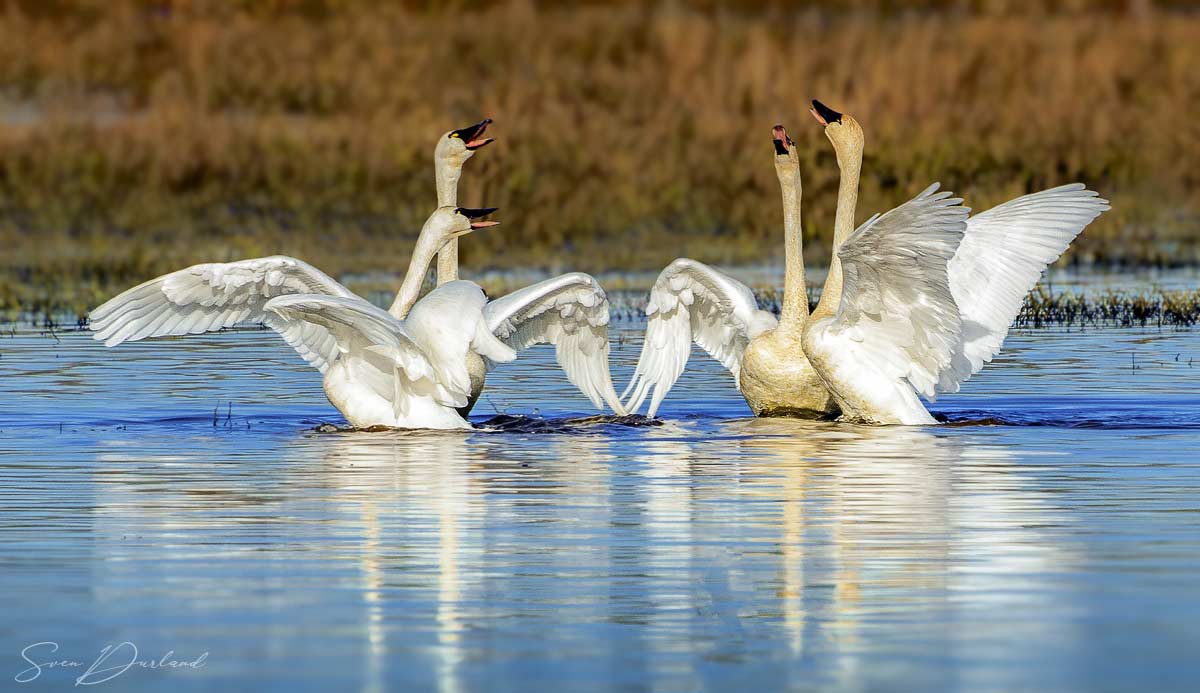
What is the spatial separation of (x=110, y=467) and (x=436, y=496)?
1.82m

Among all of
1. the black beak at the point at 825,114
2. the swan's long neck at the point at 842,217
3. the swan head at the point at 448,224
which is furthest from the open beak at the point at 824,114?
the swan head at the point at 448,224

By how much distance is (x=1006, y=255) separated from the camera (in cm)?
1322

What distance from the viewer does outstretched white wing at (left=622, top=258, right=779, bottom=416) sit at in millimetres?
13352

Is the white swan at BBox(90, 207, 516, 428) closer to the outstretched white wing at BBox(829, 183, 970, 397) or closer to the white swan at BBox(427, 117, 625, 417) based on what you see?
the white swan at BBox(427, 117, 625, 417)

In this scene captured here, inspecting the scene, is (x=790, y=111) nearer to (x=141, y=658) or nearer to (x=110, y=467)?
(x=110, y=467)

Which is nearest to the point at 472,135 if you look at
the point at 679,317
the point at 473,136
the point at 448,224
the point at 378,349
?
the point at 473,136

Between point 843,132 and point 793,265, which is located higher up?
point 843,132

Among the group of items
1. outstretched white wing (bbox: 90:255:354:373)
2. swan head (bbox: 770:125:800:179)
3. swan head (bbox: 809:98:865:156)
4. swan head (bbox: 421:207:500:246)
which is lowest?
outstretched white wing (bbox: 90:255:354:373)

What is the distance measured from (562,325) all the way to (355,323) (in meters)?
1.88

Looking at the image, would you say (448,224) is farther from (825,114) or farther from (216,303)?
(825,114)

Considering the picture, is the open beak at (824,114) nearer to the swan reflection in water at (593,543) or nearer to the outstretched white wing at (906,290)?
the outstretched white wing at (906,290)

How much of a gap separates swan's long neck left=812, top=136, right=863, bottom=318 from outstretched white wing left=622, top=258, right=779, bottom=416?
0.40 meters

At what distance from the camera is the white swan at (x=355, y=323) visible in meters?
12.0

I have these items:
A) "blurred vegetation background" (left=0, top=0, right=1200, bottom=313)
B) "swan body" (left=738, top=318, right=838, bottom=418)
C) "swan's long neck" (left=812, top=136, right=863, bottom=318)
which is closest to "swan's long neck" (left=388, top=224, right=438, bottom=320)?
"swan body" (left=738, top=318, right=838, bottom=418)
